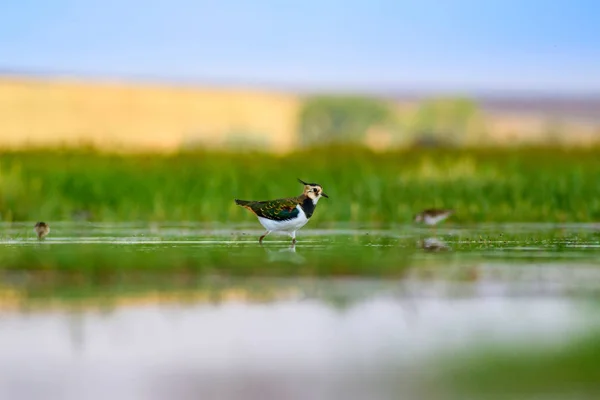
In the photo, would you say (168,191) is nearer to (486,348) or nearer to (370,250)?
(370,250)

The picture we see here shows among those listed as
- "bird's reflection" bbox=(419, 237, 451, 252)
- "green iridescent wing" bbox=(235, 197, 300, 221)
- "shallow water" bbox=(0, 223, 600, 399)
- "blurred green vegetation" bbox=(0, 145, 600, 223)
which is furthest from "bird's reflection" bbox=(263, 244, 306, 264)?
"blurred green vegetation" bbox=(0, 145, 600, 223)

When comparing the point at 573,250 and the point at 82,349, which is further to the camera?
the point at 573,250

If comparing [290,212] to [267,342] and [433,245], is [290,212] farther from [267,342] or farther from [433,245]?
[267,342]

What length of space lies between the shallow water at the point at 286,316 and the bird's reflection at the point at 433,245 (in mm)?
22

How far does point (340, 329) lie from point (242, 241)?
604cm

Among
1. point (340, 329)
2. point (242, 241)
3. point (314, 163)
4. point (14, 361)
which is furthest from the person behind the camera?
point (314, 163)

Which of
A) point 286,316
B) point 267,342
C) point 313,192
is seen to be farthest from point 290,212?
point 267,342

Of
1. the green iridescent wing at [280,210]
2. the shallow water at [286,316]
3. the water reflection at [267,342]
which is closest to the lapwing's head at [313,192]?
the green iridescent wing at [280,210]

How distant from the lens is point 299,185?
21.1 m

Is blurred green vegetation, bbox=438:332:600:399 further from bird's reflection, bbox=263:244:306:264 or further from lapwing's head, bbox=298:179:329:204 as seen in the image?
lapwing's head, bbox=298:179:329:204

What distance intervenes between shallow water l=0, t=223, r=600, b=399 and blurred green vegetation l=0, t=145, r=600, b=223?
4.49m

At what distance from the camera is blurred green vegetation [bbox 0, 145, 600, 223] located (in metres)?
18.6

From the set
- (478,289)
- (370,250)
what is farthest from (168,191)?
(478,289)

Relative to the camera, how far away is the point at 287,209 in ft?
44.7
